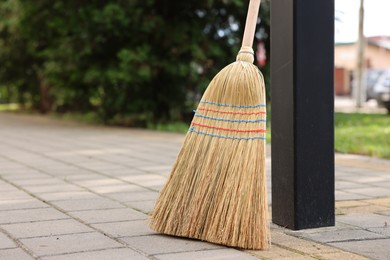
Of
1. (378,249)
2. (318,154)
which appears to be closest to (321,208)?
(318,154)

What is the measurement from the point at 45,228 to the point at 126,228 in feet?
1.58

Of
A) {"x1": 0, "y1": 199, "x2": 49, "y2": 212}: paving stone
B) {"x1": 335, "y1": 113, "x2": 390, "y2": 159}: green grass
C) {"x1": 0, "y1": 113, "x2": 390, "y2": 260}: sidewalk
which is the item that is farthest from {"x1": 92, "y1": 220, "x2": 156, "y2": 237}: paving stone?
{"x1": 335, "y1": 113, "x2": 390, "y2": 159}: green grass

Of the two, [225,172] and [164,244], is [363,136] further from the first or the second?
[164,244]

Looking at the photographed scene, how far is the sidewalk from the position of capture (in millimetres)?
3426

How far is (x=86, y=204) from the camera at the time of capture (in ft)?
15.7

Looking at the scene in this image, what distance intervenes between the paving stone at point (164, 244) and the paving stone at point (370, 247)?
2.28 feet

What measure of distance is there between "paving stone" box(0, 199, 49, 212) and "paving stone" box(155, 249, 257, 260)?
1674mm

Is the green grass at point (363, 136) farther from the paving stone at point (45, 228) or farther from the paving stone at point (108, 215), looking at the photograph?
the paving stone at point (45, 228)

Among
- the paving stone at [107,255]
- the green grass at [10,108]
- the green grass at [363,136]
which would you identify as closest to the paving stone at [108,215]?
the paving stone at [107,255]

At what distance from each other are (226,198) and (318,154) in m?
0.77

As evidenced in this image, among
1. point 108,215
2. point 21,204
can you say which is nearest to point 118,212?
point 108,215

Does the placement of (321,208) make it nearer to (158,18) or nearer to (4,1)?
(158,18)

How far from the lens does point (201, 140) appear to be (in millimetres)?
→ 3686

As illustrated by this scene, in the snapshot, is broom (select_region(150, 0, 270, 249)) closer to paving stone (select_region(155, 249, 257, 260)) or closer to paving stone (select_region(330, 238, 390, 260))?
paving stone (select_region(155, 249, 257, 260))
